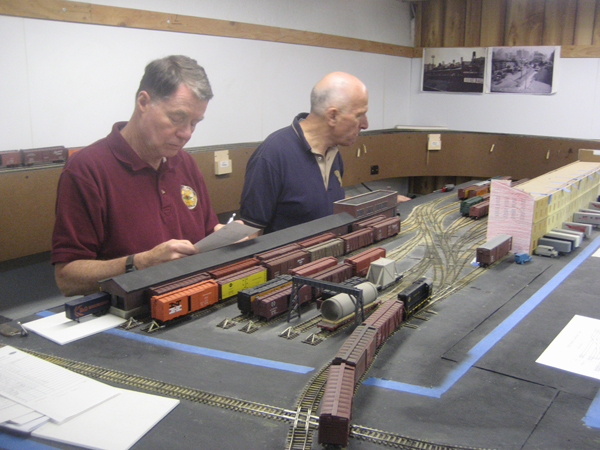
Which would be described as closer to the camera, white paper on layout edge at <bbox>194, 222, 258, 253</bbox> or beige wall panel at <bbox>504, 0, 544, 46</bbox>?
white paper on layout edge at <bbox>194, 222, 258, 253</bbox>

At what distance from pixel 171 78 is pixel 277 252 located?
38.7 inches

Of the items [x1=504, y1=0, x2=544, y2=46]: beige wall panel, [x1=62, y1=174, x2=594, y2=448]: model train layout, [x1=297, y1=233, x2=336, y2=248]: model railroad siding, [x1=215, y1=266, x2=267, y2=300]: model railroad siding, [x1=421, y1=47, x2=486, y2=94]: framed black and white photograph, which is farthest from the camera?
[x1=421, y1=47, x2=486, y2=94]: framed black and white photograph

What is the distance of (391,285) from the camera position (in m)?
2.54

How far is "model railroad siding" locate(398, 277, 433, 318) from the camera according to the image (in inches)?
83.8

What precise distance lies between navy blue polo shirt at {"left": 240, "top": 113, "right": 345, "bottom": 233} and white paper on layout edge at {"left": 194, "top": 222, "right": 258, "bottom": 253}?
40.9 inches

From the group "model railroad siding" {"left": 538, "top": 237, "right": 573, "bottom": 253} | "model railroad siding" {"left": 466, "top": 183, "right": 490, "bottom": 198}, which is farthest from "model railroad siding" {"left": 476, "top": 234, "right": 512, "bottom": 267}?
"model railroad siding" {"left": 466, "top": 183, "right": 490, "bottom": 198}

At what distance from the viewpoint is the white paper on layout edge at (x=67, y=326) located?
6.27ft

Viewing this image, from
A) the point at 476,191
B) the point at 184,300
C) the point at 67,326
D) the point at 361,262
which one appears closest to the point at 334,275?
the point at 361,262

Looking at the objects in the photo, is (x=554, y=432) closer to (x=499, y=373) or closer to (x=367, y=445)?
(x=499, y=373)

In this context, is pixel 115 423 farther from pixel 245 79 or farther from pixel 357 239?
pixel 245 79

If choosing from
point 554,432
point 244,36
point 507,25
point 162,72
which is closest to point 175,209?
point 162,72

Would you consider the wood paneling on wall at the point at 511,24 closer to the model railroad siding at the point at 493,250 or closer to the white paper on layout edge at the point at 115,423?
the model railroad siding at the point at 493,250

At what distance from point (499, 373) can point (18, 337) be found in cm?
170

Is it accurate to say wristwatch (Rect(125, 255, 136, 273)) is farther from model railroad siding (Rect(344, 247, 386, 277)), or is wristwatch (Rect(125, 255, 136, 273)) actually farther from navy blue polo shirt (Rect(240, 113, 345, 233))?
navy blue polo shirt (Rect(240, 113, 345, 233))
